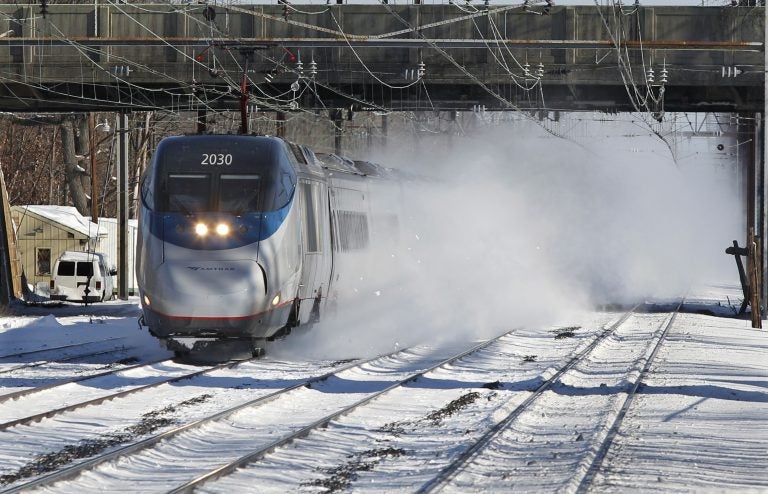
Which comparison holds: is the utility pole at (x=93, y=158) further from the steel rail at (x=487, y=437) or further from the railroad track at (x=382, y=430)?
the steel rail at (x=487, y=437)

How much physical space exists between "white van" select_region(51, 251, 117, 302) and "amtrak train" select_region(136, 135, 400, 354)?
24925 mm

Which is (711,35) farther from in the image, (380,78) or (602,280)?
(602,280)

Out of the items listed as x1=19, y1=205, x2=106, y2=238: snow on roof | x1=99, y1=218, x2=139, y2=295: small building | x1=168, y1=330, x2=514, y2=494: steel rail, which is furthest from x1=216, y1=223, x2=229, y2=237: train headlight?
x1=99, y1=218, x2=139, y2=295: small building

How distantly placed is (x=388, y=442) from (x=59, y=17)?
25.0m

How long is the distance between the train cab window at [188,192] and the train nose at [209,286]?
87 centimetres

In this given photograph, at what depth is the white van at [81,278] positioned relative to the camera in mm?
44438

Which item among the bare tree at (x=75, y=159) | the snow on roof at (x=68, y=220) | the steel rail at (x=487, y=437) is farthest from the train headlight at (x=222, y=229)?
the bare tree at (x=75, y=159)

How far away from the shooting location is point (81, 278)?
45062mm

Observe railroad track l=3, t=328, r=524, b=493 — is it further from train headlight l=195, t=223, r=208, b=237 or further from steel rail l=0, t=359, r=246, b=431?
train headlight l=195, t=223, r=208, b=237

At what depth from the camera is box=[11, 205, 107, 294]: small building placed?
4994 centimetres

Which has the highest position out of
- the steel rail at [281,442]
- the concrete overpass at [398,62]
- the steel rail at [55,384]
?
the concrete overpass at [398,62]

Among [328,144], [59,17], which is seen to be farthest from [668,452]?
[328,144]

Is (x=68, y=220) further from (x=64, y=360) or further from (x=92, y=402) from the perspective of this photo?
(x=92, y=402)

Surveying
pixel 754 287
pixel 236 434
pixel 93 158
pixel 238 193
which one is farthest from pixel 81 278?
pixel 236 434
